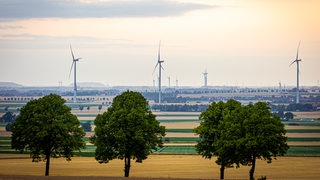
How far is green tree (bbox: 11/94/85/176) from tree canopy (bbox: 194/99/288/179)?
46.1 ft

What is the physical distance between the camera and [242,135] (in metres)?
78.2

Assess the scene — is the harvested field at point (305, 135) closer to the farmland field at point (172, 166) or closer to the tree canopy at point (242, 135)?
the farmland field at point (172, 166)

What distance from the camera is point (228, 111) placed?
81.6 m

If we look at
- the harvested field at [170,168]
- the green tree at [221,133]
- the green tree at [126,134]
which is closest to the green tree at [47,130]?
the green tree at [126,134]

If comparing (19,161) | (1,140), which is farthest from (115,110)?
(1,140)

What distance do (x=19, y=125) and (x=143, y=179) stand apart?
66.2 feet

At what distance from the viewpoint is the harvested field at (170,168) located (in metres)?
88.2

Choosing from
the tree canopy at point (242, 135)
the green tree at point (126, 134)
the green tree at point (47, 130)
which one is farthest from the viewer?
the green tree at point (47, 130)

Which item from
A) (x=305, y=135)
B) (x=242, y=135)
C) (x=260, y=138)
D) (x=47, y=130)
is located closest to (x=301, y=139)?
(x=305, y=135)

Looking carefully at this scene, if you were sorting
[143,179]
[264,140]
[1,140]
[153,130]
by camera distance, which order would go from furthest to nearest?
[1,140]
[153,130]
[264,140]
[143,179]

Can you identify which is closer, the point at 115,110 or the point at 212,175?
the point at 115,110

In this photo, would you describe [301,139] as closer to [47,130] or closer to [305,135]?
[305,135]

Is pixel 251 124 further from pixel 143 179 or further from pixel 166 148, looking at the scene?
pixel 166 148

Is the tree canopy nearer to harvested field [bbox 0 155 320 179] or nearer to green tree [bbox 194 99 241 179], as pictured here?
green tree [bbox 194 99 241 179]
